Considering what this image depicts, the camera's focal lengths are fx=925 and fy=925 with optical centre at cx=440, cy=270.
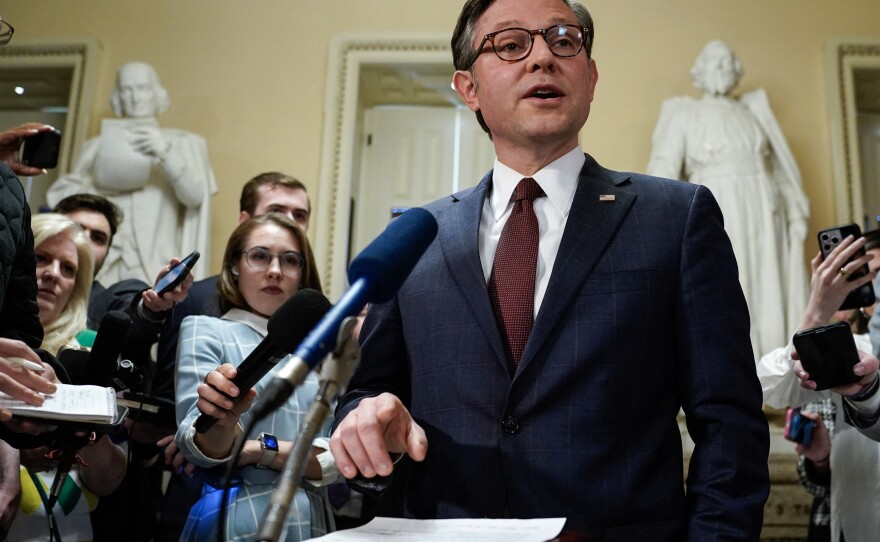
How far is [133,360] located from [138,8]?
184 inches

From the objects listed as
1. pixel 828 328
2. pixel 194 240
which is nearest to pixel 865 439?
pixel 828 328

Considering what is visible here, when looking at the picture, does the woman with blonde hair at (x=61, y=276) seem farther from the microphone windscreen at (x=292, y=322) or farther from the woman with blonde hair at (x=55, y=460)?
the microphone windscreen at (x=292, y=322)

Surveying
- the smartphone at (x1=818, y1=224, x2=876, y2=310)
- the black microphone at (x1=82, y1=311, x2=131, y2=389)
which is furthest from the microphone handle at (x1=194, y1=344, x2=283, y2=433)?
the smartphone at (x1=818, y1=224, x2=876, y2=310)

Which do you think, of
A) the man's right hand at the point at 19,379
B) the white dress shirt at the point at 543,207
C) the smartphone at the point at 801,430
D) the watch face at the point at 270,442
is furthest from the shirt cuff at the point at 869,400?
the man's right hand at the point at 19,379

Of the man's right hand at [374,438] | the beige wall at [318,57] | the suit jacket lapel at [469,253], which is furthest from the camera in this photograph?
the beige wall at [318,57]

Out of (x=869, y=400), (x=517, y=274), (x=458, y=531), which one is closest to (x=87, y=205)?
(x=517, y=274)

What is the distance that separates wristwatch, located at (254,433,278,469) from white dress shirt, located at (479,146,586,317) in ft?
2.86

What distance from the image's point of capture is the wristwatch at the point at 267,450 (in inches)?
86.8

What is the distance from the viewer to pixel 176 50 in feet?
21.4

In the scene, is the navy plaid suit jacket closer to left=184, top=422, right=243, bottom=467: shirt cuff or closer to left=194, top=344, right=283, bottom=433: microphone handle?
left=194, top=344, right=283, bottom=433: microphone handle

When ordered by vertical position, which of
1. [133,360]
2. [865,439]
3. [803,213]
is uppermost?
[803,213]

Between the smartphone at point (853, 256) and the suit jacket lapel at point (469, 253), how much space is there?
1.40 m

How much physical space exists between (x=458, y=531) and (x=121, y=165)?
5113mm

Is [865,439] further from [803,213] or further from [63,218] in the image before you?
[803,213]
